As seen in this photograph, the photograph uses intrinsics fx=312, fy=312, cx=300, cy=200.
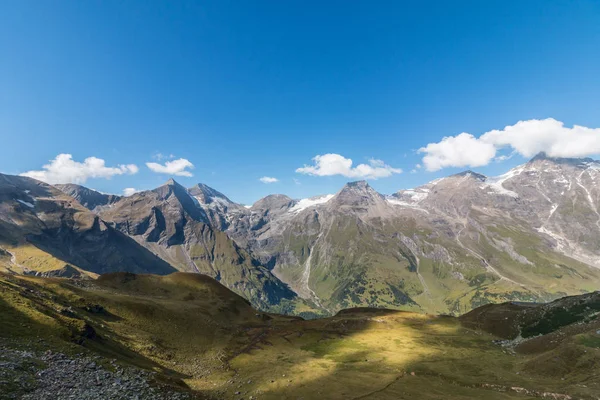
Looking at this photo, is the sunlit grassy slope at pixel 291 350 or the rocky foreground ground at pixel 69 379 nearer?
the rocky foreground ground at pixel 69 379

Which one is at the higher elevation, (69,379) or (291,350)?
(69,379)

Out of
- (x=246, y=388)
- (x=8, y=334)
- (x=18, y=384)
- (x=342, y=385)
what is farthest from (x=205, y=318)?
(x=18, y=384)

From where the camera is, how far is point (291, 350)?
9838 centimetres

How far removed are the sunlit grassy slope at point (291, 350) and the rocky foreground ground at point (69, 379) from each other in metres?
3.75

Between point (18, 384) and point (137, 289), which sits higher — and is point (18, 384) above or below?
above

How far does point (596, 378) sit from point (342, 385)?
4633cm

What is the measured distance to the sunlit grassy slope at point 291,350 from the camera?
53156mm

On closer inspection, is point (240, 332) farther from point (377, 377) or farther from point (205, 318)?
point (377, 377)

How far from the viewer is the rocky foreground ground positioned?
31625 mm

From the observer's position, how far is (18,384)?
103 feet

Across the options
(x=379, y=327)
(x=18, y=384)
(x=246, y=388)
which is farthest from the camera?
(x=379, y=327)

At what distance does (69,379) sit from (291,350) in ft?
238

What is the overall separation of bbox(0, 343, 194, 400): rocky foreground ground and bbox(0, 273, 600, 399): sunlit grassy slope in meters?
3.75

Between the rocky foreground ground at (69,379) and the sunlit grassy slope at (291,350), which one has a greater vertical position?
the rocky foreground ground at (69,379)
